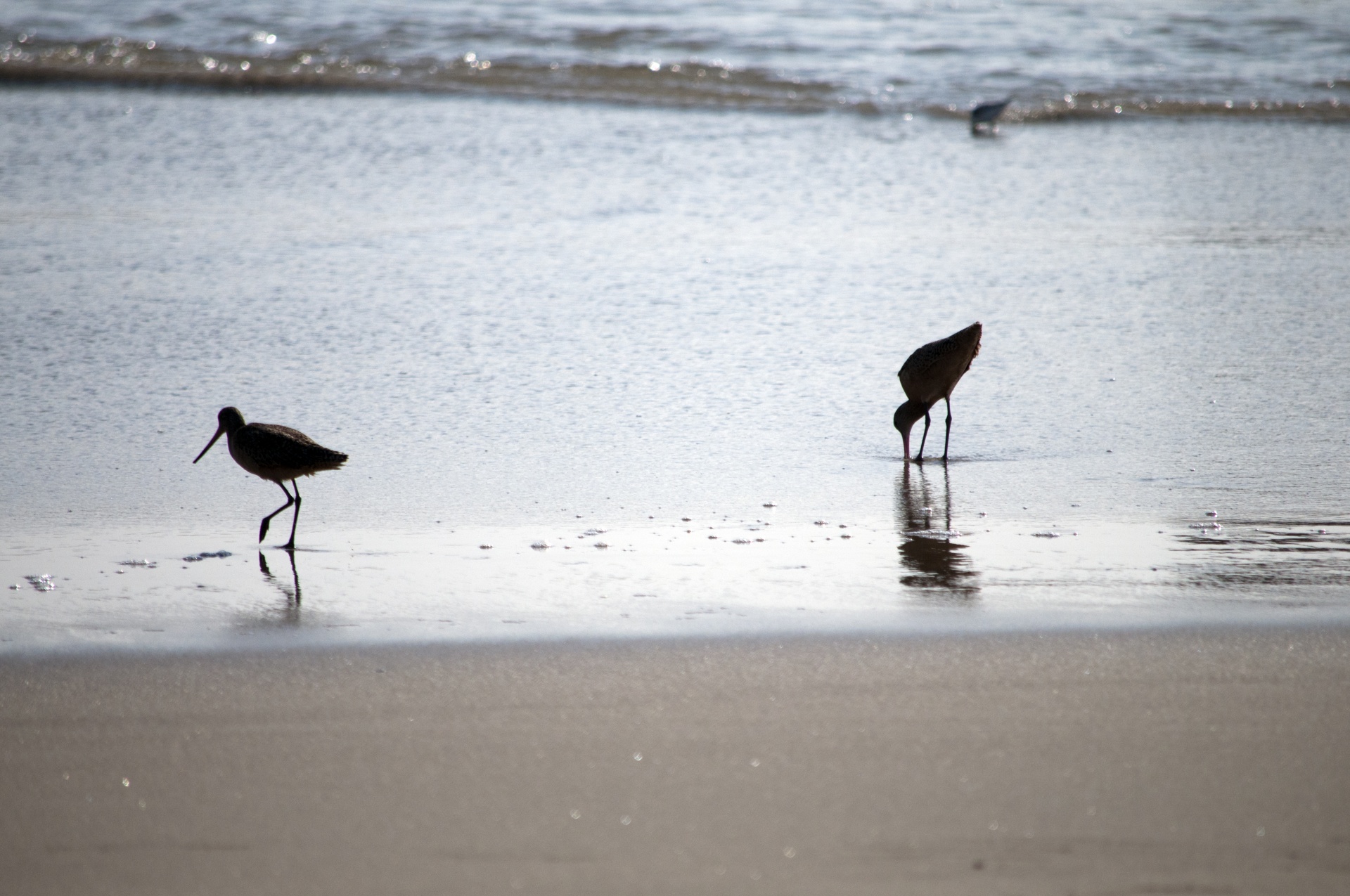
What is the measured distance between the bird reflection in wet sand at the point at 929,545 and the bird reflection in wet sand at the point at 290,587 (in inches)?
63.3

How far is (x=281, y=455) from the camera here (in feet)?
14.4

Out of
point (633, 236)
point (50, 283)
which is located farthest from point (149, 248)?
point (633, 236)

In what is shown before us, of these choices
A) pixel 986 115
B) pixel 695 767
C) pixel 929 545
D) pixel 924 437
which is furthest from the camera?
pixel 986 115

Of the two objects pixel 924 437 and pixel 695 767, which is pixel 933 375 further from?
pixel 695 767

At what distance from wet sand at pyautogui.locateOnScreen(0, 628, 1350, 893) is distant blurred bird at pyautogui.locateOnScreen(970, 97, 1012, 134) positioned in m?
9.17

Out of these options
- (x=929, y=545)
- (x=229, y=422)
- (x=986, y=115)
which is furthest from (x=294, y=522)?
(x=986, y=115)

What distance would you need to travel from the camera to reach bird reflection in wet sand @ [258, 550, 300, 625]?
3.54 metres

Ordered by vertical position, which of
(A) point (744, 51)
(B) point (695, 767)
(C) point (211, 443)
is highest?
(A) point (744, 51)

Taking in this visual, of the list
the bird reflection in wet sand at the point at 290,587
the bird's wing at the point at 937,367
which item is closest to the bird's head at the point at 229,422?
the bird reflection in wet sand at the point at 290,587

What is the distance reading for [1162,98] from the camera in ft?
42.4

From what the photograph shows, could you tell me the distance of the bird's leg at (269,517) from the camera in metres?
4.22

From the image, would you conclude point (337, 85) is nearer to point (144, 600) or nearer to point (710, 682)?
point (144, 600)

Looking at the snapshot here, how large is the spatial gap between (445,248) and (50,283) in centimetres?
208

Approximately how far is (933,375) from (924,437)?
0.33 metres
